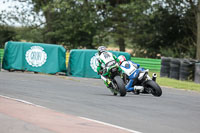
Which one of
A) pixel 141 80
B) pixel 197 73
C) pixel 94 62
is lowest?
pixel 197 73

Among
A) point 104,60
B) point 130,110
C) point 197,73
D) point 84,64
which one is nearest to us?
point 130,110

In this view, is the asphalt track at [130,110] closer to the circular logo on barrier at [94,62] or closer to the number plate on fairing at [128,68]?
the number plate on fairing at [128,68]

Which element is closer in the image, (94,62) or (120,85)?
(120,85)

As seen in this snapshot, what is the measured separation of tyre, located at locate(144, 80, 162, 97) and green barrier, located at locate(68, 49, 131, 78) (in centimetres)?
911

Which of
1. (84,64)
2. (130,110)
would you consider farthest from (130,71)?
(84,64)

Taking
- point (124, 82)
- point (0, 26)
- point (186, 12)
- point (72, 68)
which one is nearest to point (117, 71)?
point (124, 82)

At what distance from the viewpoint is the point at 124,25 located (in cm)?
4119

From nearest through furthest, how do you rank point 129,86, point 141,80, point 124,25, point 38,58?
point 141,80 < point 129,86 < point 38,58 < point 124,25

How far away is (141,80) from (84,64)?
9.68 meters

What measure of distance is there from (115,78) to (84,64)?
9663 mm

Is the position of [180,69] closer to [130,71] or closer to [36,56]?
[36,56]

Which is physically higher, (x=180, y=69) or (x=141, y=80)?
(x=141, y=80)

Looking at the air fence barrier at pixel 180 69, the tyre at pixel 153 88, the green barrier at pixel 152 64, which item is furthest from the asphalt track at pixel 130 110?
the green barrier at pixel 152 64

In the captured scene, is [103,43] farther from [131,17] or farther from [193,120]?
[193,120]
